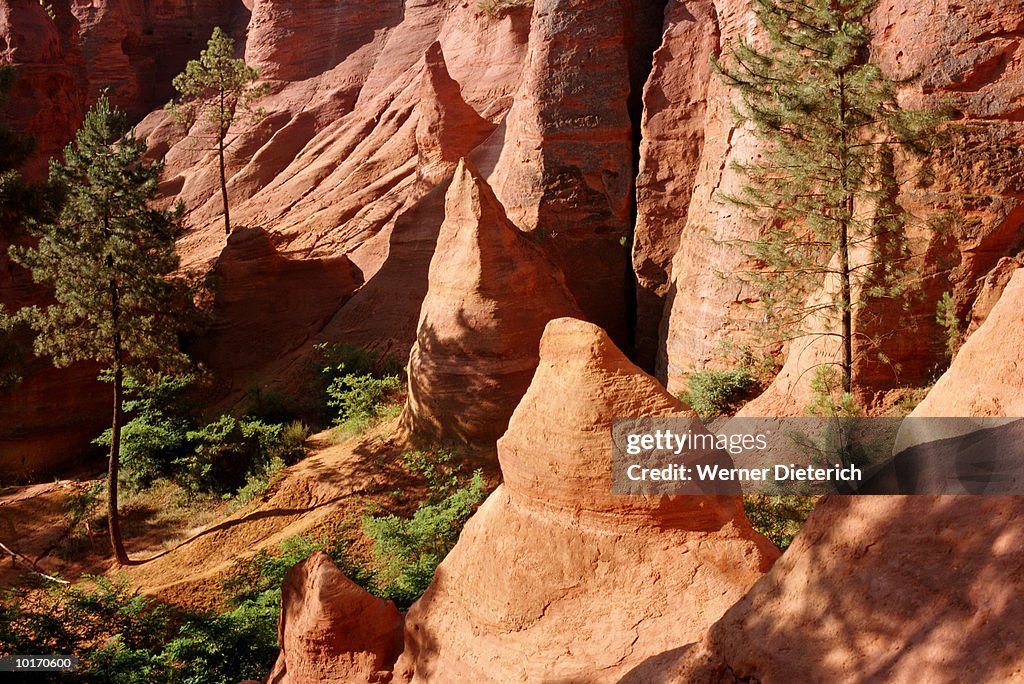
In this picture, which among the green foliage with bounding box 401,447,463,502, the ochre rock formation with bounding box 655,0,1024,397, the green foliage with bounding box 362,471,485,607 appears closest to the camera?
the ochre rock formation with bounding box 655,0,1024,397

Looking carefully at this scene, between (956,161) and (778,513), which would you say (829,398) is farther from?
(956,161)

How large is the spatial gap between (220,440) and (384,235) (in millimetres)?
11853

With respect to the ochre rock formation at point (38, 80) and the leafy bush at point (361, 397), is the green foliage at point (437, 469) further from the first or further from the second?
the ochre rock formation at point (38, 80)

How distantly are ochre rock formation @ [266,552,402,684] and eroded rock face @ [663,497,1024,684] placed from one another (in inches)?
155

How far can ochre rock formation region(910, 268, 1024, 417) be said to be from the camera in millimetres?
4590

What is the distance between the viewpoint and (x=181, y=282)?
654 inches

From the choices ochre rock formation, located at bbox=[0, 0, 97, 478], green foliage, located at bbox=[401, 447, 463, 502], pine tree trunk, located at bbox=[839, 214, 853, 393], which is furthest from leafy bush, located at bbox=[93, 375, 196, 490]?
pine tree trunk, located at bbox=[839, 214, 853, 393]

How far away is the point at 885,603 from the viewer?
357 centimetres

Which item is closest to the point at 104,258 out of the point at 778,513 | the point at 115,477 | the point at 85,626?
the point at 115,477

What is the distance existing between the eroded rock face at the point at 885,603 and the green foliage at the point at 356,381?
13.4 metres

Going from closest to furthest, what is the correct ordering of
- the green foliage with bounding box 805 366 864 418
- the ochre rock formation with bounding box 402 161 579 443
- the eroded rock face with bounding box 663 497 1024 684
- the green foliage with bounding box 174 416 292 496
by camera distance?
1. the eroded rock face with bounding box 663 497 1024 684
2. the green foliage with bounding box 805 366 864 418
3. the ochre rock formation with bounding box 402 161 579 443
4. the green foliage with bounding box 174 416 292 496

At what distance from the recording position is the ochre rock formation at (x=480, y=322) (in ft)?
46.1

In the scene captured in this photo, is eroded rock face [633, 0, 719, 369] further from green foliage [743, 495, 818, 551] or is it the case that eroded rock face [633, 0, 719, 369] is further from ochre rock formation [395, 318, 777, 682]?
ochre rock formation [395, 318, 777, 682]

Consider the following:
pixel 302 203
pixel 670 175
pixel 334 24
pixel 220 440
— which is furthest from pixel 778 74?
pixel 334 24
